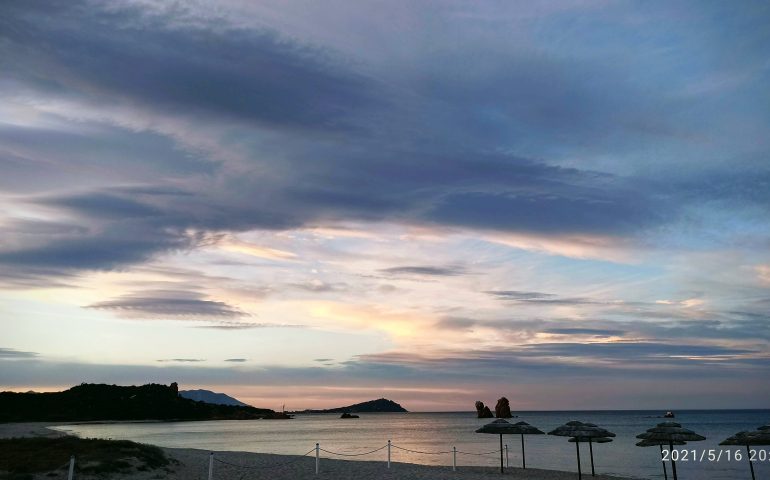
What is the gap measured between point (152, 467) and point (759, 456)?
2205 inches

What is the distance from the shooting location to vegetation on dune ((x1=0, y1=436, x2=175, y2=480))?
72.0ft

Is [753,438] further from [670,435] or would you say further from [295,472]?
[295,472]

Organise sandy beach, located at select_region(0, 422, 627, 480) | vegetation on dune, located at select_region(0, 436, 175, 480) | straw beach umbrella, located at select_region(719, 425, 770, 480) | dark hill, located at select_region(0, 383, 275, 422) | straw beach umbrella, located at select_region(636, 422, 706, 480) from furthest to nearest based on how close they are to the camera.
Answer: dark hill, located at select_region(0, 383, 275, 422), straw beach umbrella, located at select_region(636, 422, 706, 480), straw beach umbrella, located at select_region(719, 425, 770, 480), sandy beach, located at select_region(0, 422, 627, 480), vegetation on dune, located at select_region(0, 436, 175, 480)

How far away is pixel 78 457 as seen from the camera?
2372 centimetres

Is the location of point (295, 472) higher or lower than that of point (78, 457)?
lower

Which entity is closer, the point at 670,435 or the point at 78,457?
the point at 78,457

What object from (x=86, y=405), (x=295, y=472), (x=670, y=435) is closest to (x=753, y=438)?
(x=670, y=435)

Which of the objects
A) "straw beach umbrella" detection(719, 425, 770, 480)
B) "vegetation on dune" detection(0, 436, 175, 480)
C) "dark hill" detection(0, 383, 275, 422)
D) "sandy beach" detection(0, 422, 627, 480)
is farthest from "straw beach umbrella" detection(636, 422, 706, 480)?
"dark hill" detection(0, 383, 275, 422)

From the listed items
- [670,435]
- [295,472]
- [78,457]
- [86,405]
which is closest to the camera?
[78,457]

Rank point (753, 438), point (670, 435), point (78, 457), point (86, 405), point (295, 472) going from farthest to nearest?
point (86, 405) < point (295, 472) < point (670, 435) < point (753, 438) < point (78, 457)

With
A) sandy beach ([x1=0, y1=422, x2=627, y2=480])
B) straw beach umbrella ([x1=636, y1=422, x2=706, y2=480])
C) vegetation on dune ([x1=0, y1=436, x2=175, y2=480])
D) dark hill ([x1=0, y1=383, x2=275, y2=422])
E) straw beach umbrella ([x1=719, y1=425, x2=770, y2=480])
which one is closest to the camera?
vegetation on dune ([x1=0, y1=436, x2=175, y2=480])

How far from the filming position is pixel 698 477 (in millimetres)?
39719

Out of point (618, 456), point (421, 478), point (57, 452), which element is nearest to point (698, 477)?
point (618, 456)

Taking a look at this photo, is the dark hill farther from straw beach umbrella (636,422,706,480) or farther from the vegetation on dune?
straw beach umbrella (636,422,706,480)
